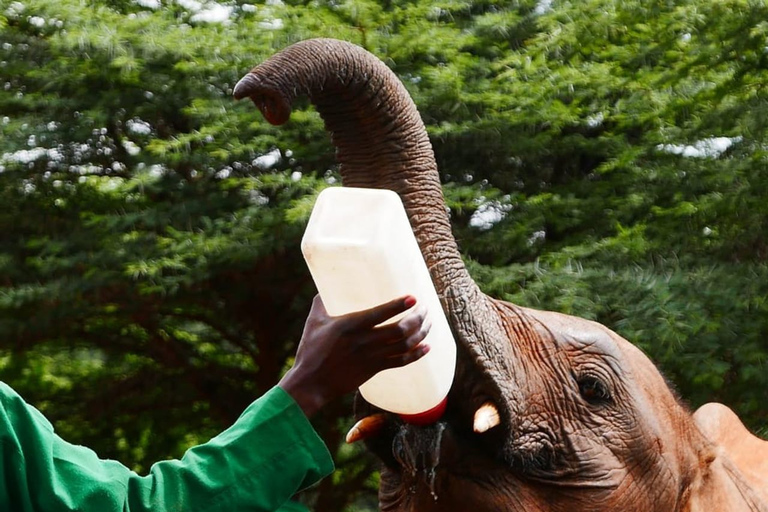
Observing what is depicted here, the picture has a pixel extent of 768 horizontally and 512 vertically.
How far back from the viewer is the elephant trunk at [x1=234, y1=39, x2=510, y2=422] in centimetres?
265

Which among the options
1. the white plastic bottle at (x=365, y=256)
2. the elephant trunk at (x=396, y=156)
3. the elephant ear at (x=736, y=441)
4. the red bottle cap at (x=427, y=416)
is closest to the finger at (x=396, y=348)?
the white plastic bottle at (x=365, y=256)

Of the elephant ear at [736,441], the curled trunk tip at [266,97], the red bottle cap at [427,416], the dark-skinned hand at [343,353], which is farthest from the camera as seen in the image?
the elephant ear at [736,441]

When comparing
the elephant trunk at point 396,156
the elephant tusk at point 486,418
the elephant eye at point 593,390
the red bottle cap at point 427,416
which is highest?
the elephant trunk at point 396,156

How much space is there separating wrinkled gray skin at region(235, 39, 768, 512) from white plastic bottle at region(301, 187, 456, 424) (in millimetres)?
425

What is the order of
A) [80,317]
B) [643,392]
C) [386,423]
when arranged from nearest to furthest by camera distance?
1. [386,423]
2. [643,392]
3. [80,317]

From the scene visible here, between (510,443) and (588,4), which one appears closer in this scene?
(510,443)

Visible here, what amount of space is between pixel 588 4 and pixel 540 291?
1661 millimetres

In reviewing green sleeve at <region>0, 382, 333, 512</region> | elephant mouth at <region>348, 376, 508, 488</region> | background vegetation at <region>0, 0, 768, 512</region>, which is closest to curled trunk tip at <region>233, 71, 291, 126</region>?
green sleeve at <region>0, 382, 333, 512</region>

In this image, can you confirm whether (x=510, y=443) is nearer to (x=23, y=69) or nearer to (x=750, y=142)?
(x=750, y=142)

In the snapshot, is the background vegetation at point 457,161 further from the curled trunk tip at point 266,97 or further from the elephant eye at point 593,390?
the curled trunk tip at point 266,97

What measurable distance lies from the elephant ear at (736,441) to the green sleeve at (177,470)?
2.48 m

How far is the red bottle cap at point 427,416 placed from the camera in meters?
2.60

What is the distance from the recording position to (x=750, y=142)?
5.37 m

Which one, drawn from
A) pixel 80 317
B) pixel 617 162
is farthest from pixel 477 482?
pixel 80 317
